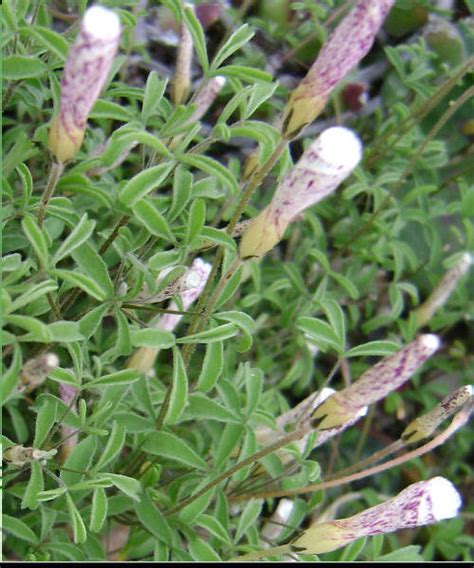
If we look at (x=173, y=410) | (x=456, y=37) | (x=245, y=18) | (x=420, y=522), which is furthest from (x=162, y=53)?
(x=420, y=522)

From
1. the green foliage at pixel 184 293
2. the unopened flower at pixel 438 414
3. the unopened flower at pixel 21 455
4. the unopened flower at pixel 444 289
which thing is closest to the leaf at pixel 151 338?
the green foliage at pixel 184 293

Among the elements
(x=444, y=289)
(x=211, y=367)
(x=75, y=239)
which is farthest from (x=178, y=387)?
(x=444, y=289)

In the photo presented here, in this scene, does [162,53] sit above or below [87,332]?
below

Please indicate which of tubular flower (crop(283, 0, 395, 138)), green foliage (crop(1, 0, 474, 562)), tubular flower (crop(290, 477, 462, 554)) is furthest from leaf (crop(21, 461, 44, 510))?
tubular flower (crop(283, 0, 395, 138))

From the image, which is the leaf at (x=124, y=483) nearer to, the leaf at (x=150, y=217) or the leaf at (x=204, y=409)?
the leaf at (x=204, y=409)

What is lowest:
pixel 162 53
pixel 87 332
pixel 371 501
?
pixel 371 501

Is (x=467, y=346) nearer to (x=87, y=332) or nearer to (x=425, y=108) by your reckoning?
(x=425, y=108)

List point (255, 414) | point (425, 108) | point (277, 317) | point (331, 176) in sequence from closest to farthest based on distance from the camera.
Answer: point (331, 176), point (255, 414), point (425, 108), point (277, 317)
